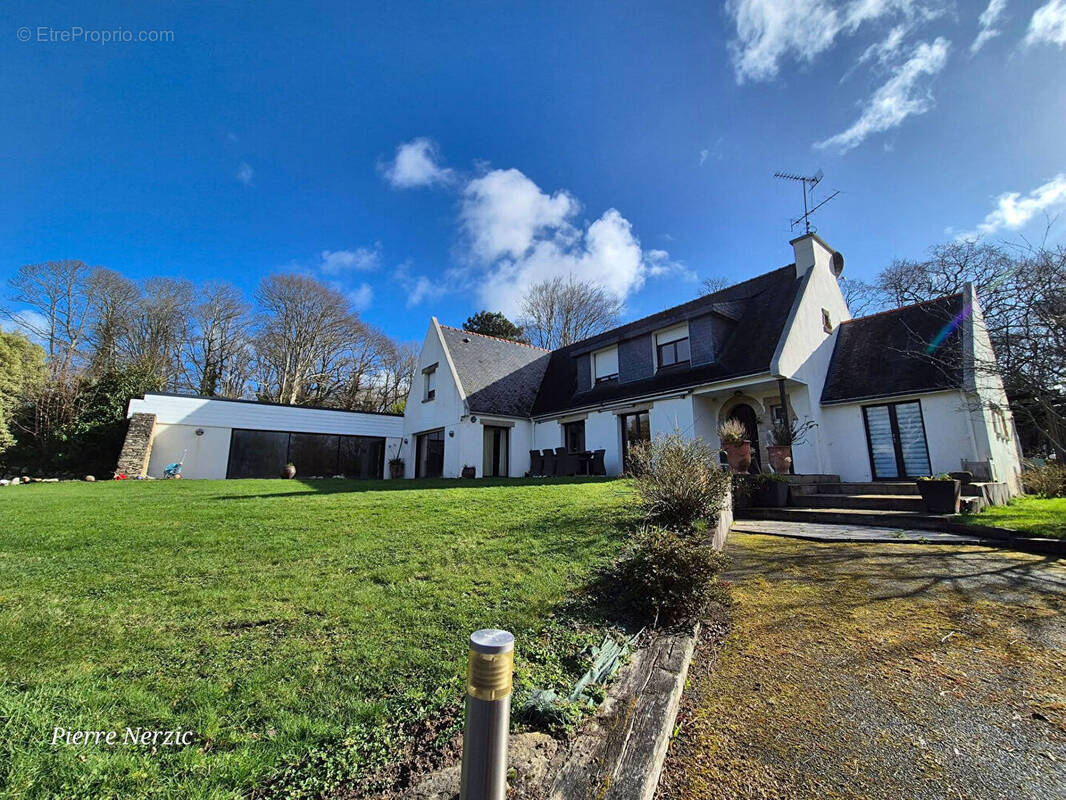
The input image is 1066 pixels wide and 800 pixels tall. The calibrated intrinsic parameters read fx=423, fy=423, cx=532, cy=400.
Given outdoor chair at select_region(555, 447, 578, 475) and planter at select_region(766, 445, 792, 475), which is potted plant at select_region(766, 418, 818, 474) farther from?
outdoor chair at select_region(555, 447, 578, 475)

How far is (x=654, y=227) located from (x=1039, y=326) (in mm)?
10862

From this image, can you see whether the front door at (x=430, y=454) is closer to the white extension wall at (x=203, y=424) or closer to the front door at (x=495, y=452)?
the front door at (x=495, y=452)

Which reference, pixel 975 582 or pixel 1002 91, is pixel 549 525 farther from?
pixel 1002 91

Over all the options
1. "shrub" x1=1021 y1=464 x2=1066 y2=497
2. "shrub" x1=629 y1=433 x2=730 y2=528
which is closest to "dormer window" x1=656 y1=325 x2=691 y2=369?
"shrub" x1=629 y1=433 x2=730 y2=528

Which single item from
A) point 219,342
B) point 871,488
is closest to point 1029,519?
point 871,488

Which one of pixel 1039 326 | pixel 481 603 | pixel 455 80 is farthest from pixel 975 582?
pixel 455 80

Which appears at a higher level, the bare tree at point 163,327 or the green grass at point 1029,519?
the bare tree at point 163,327

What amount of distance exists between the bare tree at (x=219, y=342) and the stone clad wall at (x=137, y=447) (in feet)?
40.7

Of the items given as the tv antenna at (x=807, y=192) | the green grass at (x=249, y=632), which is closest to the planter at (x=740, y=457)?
the green grass at (x=249, y=632)

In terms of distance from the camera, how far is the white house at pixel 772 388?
35.1 feet

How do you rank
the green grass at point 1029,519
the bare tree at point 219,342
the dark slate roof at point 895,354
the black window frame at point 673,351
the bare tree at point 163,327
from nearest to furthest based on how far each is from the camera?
the green grass at point 1029,519 → the dark slate roof at point 895,354 → the black window frame at point 673,351 → the bare tree at point 163,327 → the bare tree at point 219,342

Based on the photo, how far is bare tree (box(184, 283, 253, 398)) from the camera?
2788 centimetres

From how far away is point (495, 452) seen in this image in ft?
56.0

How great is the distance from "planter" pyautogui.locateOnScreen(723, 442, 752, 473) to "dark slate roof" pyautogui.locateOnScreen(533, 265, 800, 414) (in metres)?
2.38
